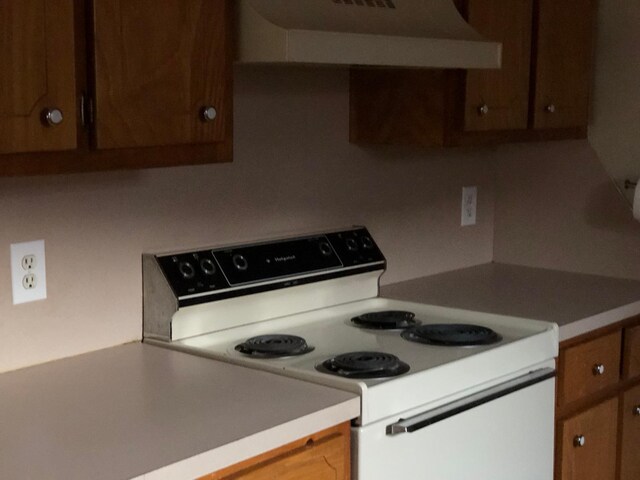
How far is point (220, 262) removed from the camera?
219cm

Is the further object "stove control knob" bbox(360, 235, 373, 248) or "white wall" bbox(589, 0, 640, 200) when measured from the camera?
"white wall" bbox(589, 0, 640, 200)

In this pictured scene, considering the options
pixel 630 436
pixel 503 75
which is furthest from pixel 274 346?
pixel 630 436

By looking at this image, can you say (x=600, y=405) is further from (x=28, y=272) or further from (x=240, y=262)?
(x=28, y=272)

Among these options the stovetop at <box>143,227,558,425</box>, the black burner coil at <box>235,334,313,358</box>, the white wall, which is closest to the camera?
the stovetop at <box>143,227,558,425</box>

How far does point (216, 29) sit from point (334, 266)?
846mm

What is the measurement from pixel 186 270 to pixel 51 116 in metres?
0.67

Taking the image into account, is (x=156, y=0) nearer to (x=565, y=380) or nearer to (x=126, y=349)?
(x=126, y=349)

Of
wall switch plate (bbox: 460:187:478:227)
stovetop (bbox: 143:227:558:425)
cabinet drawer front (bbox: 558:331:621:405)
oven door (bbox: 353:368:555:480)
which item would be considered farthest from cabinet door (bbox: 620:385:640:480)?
wall switch plate (bbox: 460:187:478:227)

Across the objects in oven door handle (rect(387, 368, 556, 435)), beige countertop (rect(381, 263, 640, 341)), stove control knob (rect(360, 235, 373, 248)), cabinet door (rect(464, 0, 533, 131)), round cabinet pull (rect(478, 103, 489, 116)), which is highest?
cabinet door (rect(464, 0, 533, 131))

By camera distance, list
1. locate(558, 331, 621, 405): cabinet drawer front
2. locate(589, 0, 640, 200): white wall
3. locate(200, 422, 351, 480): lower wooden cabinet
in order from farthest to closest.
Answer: locate(589, 0, 640, 200): white wall < locate(558, 331, 621, 405): cabinet drawer front < locate(200, 422, 351, 480): lower wooden cabinet

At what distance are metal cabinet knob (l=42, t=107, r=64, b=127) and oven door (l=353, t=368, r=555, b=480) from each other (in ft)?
2.54

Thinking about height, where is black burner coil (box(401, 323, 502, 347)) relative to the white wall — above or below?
below

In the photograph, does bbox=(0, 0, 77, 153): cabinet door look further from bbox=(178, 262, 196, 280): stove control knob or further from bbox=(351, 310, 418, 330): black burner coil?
bbox=(351, 310, 418, 330): black burner coil

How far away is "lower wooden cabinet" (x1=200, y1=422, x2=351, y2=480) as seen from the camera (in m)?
1.54
